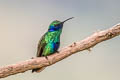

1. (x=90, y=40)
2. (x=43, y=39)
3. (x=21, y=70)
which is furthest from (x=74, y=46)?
(x=21, y=70)

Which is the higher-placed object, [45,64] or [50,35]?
[50,35]

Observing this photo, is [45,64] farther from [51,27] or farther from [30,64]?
[51,27]

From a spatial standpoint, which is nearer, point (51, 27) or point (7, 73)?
point (7, 73)

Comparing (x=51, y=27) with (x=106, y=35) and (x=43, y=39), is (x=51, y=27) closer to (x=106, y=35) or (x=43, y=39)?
(x=43, y=39)

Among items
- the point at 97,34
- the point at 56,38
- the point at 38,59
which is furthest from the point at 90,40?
the point at 38,59

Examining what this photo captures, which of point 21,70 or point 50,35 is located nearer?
point 21,70

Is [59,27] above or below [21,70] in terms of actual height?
above
